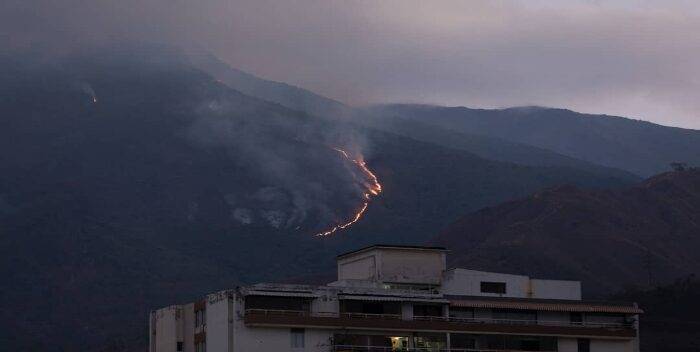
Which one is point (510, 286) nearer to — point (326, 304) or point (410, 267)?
point (410, 267)

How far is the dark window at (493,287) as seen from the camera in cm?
10488

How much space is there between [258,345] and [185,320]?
11.1 meters

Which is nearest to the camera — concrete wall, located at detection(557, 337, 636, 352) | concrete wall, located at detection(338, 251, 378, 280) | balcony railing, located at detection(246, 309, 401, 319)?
balcony railing, located at detection(246, 309, 401, 319)

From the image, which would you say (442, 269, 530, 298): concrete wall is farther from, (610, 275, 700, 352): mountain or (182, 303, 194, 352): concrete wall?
(610, 275, 700, 352): mountain

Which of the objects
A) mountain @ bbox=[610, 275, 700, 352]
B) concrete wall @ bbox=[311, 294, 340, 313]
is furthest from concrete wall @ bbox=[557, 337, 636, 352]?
mountain @ bbox=[610, 275, 700, 352]

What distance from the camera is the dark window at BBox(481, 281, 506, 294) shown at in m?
105

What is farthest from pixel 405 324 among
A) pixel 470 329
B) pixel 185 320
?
pixel 185 320

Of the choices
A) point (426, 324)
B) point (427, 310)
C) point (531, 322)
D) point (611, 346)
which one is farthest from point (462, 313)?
point (611, 346)

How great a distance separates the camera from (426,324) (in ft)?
309

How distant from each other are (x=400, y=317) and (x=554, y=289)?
723 inches

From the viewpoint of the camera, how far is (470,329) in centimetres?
9525

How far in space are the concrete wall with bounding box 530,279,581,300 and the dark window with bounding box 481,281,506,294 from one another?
8.82 feet

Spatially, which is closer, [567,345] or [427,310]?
[427,310]

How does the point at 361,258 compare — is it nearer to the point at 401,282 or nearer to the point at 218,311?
the point at 401,282
